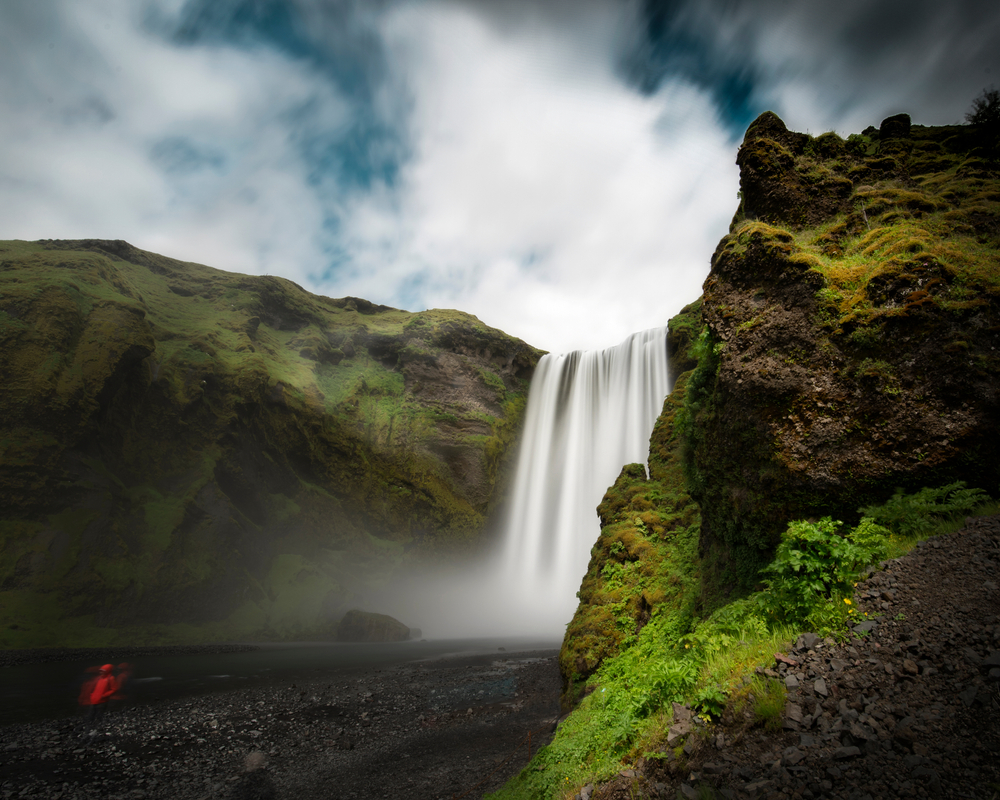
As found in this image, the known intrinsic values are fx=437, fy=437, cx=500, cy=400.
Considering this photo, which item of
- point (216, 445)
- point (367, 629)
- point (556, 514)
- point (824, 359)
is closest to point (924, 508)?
point (824, 359)

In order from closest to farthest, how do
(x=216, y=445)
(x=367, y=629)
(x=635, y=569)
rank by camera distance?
(x=635, y=569), (x=367, y=629), (x=216, y=445)

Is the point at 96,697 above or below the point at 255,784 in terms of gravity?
above

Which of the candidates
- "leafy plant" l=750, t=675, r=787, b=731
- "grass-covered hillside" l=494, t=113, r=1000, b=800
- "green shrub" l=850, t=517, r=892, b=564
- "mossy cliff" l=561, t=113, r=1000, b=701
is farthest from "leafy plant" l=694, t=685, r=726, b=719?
"mossy cliff" l=561, t=113, r=1000, b=701

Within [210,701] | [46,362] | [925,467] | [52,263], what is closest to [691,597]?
[925,467]

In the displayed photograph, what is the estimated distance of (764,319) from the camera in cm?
738

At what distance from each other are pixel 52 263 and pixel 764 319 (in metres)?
50.8

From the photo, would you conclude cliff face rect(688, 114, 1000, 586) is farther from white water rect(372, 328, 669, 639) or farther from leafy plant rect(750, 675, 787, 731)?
white water rect(372, 328, 669, 639)

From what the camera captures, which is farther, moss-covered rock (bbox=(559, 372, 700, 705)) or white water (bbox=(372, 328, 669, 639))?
white water (bbox=(372, 328, 669, 639))

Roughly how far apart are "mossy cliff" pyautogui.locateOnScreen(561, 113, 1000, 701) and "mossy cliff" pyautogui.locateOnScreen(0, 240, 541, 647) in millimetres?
32072

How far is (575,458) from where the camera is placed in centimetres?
4288

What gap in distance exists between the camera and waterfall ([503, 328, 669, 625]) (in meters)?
38.1

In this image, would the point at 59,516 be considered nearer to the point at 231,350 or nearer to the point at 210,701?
the point at 231,350

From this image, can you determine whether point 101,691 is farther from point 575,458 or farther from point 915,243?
point 575,458

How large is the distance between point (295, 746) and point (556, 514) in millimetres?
32429
